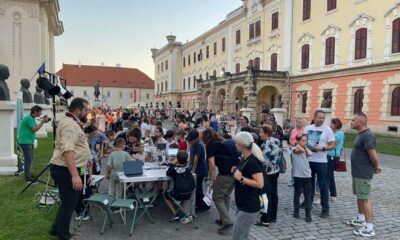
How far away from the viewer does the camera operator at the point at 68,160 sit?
13.8ft

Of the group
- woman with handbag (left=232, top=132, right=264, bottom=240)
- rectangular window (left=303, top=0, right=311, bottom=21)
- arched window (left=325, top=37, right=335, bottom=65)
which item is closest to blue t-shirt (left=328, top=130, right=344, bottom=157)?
woman with handbag (left=232, top=132, right=264, bottom=240)

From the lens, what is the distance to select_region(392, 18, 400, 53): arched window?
66.8 feet

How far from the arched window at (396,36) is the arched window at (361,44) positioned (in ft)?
7.50

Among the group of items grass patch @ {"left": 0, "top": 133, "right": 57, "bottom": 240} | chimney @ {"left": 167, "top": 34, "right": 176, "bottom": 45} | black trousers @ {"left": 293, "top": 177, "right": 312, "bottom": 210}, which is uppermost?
chimney @ {"left": 167, "top": 34, "right": 176, "bottom": 45}

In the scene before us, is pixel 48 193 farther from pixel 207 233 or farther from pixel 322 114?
pixel 322 114

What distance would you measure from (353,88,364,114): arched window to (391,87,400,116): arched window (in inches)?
101

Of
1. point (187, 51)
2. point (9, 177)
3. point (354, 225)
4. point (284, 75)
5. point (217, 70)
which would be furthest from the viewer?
point (187, 51)

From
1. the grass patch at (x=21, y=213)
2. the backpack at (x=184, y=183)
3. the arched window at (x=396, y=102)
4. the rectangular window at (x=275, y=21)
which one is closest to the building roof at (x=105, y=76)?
the rectangular window at (x=275, y=21)

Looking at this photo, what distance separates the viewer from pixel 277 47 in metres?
32.1

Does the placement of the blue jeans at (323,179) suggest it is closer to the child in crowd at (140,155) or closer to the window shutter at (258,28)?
the child in crowd at (140,155)

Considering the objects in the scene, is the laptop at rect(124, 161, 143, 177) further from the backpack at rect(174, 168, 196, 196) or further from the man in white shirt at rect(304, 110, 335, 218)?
the man in white shirt at rect(304, 110, 335, 218)

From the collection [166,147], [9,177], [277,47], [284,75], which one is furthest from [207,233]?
[277,47]

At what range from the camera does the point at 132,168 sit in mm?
5699

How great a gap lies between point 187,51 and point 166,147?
175 feet
